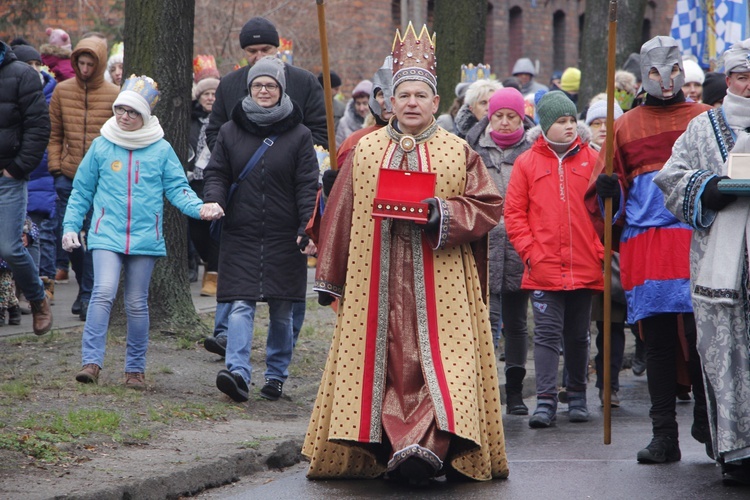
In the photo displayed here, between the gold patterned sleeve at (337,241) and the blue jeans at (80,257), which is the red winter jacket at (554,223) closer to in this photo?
the gold patterned sleeve at (337,241)

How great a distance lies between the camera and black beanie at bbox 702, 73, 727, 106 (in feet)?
36.4

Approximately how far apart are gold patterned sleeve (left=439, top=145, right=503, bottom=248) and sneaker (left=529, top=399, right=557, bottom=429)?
200cm

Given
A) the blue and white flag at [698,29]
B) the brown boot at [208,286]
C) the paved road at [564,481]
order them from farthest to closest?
the blue and white flag at [698,29] < the brown boot at [208,286] < the paved road at [564,481]

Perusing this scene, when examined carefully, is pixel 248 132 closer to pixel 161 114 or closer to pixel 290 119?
pixel 290 119

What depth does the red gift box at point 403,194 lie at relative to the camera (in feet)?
21.2

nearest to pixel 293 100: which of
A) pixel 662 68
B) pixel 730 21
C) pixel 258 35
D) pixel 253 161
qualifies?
pixel 258 35

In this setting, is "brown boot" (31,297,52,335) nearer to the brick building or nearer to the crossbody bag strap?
the crossbody bag strap

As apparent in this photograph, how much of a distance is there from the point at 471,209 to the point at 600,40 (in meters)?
11.4

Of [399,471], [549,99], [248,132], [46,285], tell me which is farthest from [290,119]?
[46,285]

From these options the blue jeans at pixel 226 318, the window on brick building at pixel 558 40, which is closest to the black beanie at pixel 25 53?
the blue jeans at pixel 226 318

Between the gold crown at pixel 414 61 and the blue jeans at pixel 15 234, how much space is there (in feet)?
11.8

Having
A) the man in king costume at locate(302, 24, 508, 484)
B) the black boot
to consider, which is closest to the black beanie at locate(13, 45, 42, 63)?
the black boot

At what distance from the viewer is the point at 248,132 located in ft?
27.7

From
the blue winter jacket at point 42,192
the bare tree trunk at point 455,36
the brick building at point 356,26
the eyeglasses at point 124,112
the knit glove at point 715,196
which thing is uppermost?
the brick building at point 356,26
